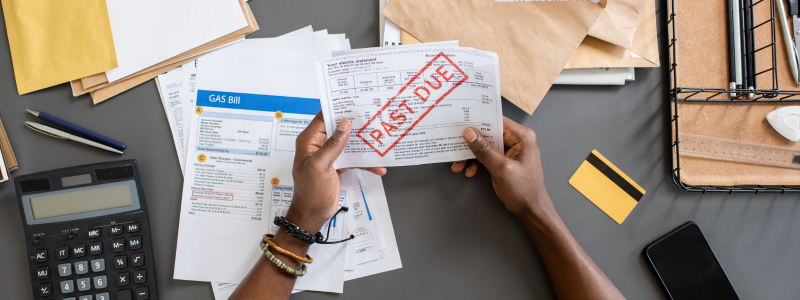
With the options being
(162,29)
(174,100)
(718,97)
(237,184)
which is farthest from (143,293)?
(718,97)

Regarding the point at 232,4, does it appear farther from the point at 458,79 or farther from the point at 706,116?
the point at 706,116

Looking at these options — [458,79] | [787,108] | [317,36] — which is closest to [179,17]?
[317,36]

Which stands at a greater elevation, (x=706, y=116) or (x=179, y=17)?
(x=179, y=17)

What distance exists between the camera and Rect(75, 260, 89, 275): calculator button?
635mm

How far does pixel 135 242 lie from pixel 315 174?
37cm

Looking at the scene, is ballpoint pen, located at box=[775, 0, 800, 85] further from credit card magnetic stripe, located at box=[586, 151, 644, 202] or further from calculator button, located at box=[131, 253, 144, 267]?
calculator button, located at box=[131, 253, 144, 267]

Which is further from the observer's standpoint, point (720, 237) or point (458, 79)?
point (720, 237)

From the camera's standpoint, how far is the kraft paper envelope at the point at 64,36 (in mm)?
653

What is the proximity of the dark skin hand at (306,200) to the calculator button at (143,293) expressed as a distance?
17 cm

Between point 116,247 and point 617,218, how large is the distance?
3.05 feet

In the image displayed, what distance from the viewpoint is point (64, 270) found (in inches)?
25.0

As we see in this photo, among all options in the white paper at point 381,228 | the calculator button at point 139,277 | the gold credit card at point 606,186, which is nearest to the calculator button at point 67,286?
the calculator button at point 139,277

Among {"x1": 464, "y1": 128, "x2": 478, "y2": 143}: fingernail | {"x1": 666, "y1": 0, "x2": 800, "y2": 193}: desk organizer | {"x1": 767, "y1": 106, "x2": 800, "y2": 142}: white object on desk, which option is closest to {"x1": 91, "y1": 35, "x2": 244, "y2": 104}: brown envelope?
{"x1": 464, "y1": 128, "x2": 478, "y2": 143}: fingernail

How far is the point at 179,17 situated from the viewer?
66 centimetres
